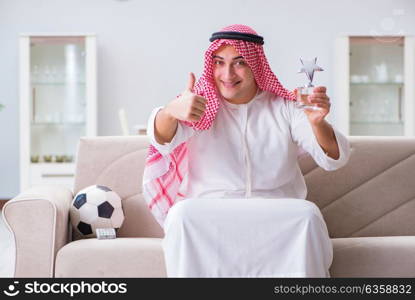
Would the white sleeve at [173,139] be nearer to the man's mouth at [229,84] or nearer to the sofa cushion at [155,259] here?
the man's mouth at [229,84]

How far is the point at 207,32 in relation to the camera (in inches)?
301

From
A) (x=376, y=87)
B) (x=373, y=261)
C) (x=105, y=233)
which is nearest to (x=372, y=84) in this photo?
(x=376, y=87)

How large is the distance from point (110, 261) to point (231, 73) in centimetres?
92

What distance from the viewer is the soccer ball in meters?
3.11

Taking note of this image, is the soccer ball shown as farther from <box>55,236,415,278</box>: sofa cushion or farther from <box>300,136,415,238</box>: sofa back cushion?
<box>300,136,415,238</box>: sofa back cushion

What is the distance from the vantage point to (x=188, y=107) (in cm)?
236

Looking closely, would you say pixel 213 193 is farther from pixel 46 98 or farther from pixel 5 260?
pixel 46 98

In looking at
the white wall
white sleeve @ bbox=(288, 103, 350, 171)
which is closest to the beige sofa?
white sleeve @ bbox=(288, 103, 350, 171)

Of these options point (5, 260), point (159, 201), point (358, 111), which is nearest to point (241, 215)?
point (159, 201)

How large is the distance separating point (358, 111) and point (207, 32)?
1884mm

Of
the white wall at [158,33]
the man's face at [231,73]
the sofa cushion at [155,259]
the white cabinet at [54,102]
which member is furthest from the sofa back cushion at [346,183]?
the white wall at [158,33]

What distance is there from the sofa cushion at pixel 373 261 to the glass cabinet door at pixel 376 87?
4.64 meters

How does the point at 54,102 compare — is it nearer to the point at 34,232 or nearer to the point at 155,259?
the point at 34,232

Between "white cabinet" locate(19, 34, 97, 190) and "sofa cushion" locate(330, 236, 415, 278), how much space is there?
4.82 metres
